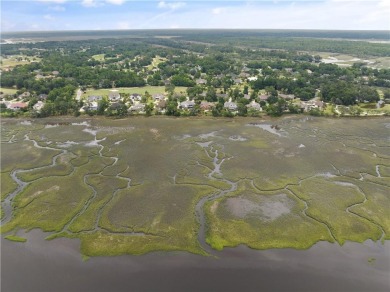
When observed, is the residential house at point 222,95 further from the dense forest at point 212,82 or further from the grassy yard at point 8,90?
the grassy yard at point 8,90

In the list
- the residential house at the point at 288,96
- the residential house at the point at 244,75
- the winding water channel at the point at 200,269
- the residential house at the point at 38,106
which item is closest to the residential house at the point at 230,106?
the residential house at the point at 288,96

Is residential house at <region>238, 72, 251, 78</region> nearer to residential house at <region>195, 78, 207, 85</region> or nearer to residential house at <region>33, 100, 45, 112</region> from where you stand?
residential house at <region>195, 78, 207, 85</region>

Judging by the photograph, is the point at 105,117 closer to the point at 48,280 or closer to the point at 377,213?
the point at 48,280

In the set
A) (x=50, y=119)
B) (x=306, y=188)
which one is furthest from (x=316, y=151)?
(x=50, y=119)

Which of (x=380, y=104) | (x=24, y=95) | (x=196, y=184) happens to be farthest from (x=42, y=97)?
(x=380, y=104)

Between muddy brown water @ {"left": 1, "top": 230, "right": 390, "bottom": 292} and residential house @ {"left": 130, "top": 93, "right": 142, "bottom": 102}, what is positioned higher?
residential house @ {"left": 130, "top": 93, "right": 142, "bottom": 102}

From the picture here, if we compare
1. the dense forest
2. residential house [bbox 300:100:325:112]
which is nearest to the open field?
residential house [bbox 300:100:325:112]
